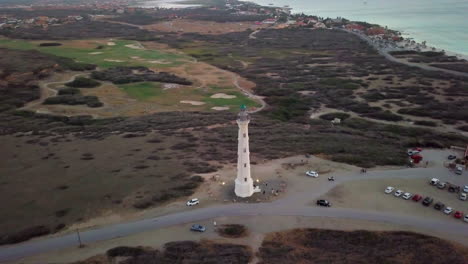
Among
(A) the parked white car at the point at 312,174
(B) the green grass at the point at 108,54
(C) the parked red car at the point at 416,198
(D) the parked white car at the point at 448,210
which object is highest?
(B) the green grass at the point at 108,54

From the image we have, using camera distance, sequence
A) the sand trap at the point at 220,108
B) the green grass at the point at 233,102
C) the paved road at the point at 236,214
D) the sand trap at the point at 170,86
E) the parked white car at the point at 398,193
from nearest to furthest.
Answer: the paved road at the point at 236,214 → the parked white car at the point at 398,193 → the sand trap at the point at 220,108 → the green grass at the point at 233,102 → the sand trap at the point at 170,86

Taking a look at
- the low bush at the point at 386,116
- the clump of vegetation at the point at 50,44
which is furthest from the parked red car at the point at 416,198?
the clump of vegetation at the point at 50,44

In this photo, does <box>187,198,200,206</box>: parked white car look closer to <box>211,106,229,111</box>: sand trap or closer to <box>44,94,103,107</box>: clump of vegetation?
<box>211,106,229,111</box>: sand trap

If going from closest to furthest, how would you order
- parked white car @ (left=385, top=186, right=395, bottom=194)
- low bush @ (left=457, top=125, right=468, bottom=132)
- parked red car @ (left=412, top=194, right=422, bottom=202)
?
parked red car @ (left=412, top=194, right=422, bottom=202), parked white car @ (left=385, top=186, right=395, bottom=194), low bush @ (left=457, top=125, right=468, bottom=132)

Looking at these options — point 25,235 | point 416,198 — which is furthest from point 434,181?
point 25,235

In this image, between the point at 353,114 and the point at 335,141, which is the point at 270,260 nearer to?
the point at 335,141

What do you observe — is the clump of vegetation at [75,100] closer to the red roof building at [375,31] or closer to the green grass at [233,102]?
the green grass at [233,102]

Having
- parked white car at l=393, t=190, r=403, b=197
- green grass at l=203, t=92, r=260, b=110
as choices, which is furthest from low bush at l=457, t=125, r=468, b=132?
green grass at l=203, t=92, r=260, b=110
